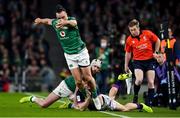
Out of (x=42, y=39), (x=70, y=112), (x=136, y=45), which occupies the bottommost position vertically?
(x=70, y=112)

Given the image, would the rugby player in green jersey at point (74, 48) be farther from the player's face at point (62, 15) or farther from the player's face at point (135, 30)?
the player's face at point (135, 30)

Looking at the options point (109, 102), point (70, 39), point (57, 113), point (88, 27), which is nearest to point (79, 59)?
point (70, 39)

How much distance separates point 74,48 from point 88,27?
16.1 m

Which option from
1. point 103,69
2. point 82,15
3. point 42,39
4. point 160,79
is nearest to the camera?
point 160,79

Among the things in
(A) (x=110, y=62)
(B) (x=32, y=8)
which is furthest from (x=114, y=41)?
(B) (x=32, y=8)

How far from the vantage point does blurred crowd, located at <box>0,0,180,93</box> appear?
26.1 metres

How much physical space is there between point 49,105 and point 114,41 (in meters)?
9.48

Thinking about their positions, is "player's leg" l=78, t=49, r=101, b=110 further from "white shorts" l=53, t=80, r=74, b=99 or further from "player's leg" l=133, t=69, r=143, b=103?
"player's leg" l=133, t=69, r=143, b=103

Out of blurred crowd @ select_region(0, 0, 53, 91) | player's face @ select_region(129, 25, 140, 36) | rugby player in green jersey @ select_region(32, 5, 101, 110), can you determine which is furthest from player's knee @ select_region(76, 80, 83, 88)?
blurred crowd @ select_region(0, 0, 53, 91)

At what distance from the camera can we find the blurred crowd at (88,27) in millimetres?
26078

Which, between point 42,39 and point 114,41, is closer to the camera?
point 114,41

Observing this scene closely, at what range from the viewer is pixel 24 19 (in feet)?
105

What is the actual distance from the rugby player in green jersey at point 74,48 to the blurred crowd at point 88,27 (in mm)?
8690

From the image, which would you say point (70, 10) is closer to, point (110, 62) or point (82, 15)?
point (82, 15)
